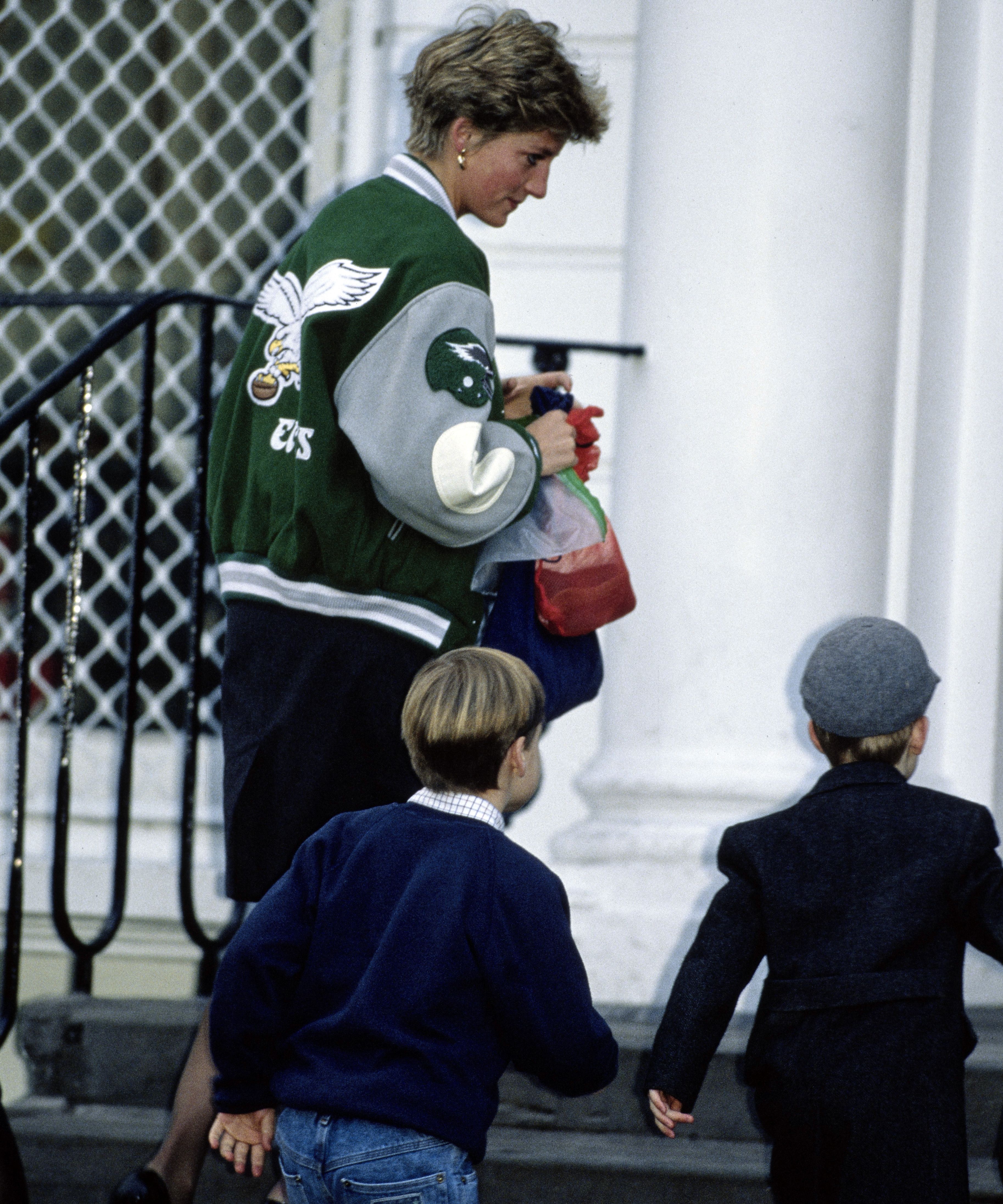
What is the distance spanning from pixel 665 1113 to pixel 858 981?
313mm

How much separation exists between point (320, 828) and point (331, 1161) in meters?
0.41

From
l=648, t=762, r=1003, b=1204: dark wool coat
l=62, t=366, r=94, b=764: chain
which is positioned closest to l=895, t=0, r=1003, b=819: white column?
l=648, t=762, r=1003, b=1204: dark wool coat

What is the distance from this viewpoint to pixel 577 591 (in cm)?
217

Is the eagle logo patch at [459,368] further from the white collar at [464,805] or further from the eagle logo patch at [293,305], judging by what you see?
the white collar at [464,805]

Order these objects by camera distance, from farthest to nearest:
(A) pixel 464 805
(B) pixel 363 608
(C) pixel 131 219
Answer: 1. (C) pixel 131 219
2. (B) pixel 363 608
3. (A) pixel 464 805

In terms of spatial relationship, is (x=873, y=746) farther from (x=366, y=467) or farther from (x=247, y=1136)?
(x=247, y=1136)

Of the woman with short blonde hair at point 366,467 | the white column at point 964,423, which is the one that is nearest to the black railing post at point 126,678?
the woman with short blonde hair at point 366,467

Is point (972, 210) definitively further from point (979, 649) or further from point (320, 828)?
point (320, 828)

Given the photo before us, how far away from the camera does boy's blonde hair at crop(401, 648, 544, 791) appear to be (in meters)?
1.78

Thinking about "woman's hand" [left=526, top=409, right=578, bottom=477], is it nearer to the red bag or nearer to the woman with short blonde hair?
the woman with short blonde hair

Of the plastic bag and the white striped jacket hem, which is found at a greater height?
the plastic bag

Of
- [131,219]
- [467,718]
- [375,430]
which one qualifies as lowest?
[467,718]

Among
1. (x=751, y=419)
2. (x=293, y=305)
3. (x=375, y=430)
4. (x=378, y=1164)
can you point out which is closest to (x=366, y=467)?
(x=375, y=430)

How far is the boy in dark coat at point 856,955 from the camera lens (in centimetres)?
180
